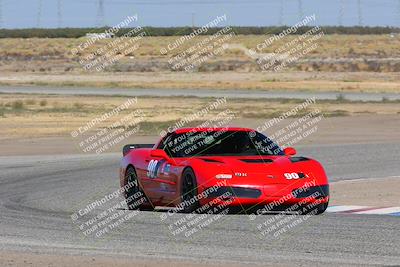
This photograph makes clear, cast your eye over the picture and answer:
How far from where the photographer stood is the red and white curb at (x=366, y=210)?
15258mm

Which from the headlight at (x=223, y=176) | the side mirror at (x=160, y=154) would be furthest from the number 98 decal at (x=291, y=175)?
the side mirror at (x=160, y=154)

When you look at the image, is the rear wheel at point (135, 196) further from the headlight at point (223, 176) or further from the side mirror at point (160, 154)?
the headlight at point (223, 176)

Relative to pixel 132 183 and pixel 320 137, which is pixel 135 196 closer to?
pixel 132 183

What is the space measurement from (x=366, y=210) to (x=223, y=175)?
2599mm

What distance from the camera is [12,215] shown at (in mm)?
14859

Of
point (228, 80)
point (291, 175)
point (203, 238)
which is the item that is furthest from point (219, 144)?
point (228, 80)

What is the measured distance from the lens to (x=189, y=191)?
1464 centimetres

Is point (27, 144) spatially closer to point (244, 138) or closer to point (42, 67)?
point (244, 138)

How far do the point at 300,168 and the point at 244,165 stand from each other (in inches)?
31.1

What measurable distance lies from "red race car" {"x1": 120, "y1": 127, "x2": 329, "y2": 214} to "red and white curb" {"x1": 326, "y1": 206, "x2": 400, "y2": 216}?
953 millimetres

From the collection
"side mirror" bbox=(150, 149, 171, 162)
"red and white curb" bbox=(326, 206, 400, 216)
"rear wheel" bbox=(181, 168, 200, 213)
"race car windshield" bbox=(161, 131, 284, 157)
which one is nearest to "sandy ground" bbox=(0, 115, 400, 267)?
"red and white curb" bbox=(326, 206, 400, 216)

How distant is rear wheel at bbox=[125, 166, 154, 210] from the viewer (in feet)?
52.7

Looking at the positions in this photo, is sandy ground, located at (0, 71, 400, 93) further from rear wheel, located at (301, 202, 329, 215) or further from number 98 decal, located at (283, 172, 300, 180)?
number 98 decal, located at (283, 172, 300, 180)

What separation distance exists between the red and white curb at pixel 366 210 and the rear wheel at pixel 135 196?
2.72 metres
